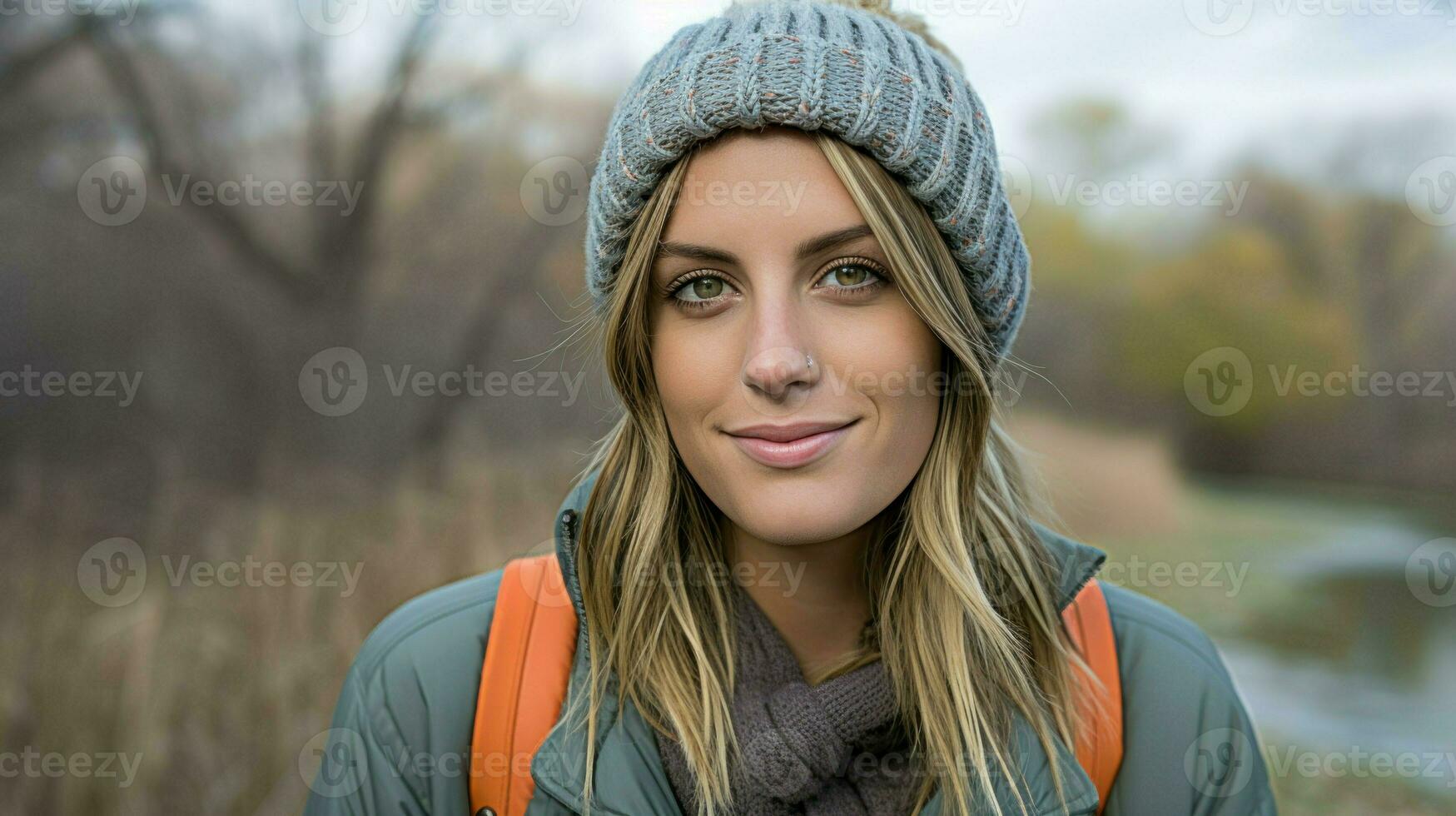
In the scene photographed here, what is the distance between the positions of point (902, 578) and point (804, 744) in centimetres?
35

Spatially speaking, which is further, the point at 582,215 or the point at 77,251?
the point at 582,215

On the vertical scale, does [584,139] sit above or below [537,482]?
above

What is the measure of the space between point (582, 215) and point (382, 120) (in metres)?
1.03

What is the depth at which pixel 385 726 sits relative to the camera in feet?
5.38

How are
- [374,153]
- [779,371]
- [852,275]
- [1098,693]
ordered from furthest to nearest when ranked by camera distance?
[374,153] → [1098,693] → [852,275] → [779,371]

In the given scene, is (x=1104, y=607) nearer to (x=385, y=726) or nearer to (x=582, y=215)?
(x=385, y=726)

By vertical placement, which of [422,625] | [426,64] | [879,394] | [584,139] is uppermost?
[426,64]

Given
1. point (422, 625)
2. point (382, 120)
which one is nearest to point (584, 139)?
point (382, 120)

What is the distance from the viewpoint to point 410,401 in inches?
189

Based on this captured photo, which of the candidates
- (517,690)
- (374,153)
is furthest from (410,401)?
(517,690)

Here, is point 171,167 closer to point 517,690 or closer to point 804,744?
point 517,690

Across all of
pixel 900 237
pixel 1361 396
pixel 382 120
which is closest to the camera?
pixel 900 237

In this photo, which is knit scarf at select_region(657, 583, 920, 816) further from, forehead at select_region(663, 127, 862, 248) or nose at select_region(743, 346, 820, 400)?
forehead at select_region(663, 127, 862, 248)

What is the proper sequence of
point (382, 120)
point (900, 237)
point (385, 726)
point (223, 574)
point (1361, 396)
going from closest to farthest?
point (900, 237)
point (385, 726)
point (223, 574)
point (382, 120)
point (1361, 396)
